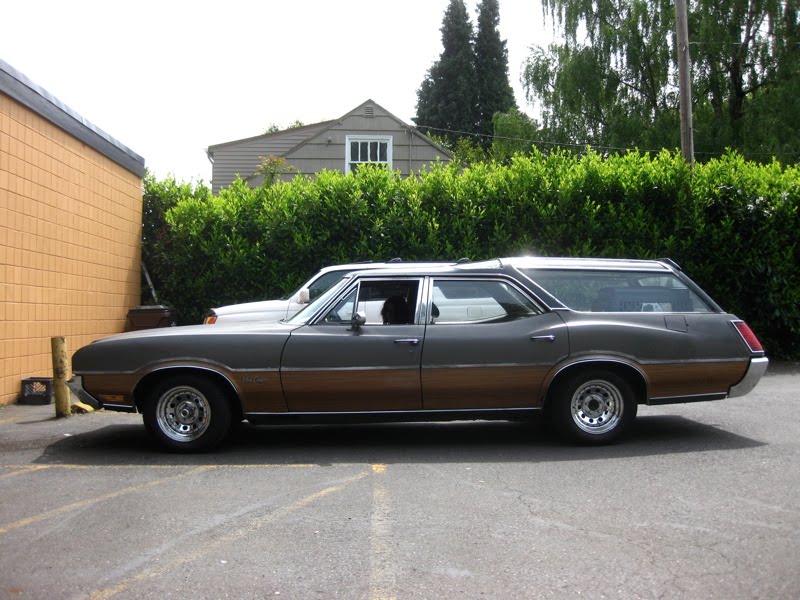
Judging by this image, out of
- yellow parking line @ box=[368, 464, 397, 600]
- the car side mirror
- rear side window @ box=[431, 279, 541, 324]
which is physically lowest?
yellow parking line @ box=[368, 464, 397, 600]

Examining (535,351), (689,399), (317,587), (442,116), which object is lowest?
(317,587)

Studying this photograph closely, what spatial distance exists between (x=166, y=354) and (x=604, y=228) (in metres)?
8.19

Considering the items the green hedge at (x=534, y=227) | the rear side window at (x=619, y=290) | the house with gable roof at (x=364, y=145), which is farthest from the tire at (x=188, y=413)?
the house with gable roof at (x=364, y=145)

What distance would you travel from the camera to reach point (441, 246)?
500 inches

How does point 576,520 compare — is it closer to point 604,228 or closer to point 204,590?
point 204,590

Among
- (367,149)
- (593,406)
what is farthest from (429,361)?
(367,149)

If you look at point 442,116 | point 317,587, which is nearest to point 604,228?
point 317,587

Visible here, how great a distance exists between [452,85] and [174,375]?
49.9 m

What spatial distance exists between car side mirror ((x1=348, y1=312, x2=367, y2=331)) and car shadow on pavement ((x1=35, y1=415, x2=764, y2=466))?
1.06 m

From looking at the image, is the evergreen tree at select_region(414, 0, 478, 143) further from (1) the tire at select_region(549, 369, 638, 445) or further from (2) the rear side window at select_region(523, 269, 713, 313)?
(1) the tire at select_region(549, 369, 638, 445)

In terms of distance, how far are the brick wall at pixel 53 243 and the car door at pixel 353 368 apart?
4584 millimetres

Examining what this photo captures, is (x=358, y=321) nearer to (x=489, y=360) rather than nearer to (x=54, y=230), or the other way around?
(x=489, y=360)

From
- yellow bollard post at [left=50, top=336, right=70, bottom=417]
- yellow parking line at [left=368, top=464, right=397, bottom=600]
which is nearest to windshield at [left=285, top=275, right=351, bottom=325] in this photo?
yellow parking line at [left=368, top=464, right=397, bottom=600]

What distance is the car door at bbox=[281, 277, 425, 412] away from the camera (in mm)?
6566
